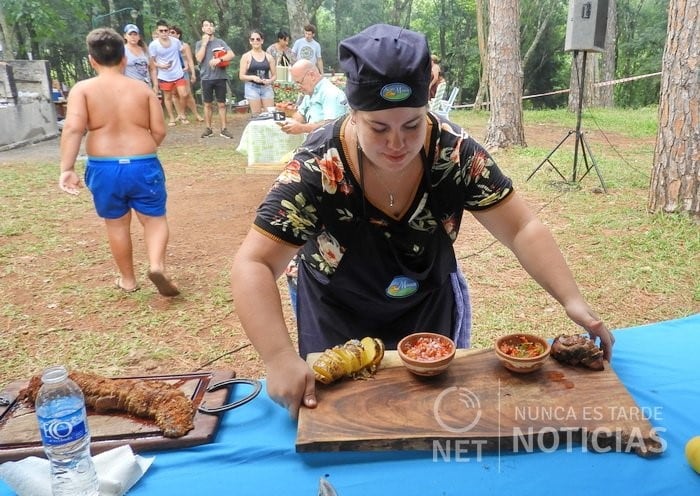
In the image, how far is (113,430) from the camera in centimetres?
137

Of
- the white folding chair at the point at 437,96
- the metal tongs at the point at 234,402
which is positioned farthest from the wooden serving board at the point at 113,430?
the white folding chair at the point at 437,96

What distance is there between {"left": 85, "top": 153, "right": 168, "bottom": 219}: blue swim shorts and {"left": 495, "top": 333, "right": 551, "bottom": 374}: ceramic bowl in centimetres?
284

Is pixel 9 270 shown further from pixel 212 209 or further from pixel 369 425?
pixel 369 425

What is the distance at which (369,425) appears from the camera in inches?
51.1

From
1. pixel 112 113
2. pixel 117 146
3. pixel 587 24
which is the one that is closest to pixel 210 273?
pixel 117 146

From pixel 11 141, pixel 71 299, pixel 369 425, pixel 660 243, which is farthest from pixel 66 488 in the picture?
pixel 11 141

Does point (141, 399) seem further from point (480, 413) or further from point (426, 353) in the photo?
point (480, 413)

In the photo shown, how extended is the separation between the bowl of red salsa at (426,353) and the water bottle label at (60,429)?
31.3 inches

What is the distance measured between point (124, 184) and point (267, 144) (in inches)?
110

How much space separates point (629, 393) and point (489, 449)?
17.1 inches

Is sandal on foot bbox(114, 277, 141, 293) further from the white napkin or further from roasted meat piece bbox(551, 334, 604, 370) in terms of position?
roasted meat piece bbox(551, 334, 604, 370)

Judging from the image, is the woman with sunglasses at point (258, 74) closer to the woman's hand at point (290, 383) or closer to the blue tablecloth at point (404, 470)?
the woman's hand at point (290, 383)

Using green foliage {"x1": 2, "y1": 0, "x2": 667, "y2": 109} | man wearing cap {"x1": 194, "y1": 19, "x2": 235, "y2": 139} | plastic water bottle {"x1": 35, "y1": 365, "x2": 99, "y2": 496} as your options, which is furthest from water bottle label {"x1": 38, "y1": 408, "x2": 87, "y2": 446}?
green foliage {"x1": 2, "y1": 0, "x2": 667, "y2": 109}

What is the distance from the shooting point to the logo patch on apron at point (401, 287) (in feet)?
5.49
